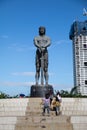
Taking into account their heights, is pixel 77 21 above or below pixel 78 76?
above

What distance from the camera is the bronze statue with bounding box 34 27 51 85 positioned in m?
23.8

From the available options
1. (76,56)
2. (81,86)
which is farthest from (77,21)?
(81,86)

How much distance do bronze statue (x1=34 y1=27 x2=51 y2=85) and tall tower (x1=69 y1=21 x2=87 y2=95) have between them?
246 ft

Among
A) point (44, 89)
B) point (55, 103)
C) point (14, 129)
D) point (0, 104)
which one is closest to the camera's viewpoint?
point (14, 129)

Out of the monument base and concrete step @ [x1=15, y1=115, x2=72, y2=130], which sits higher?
the monument base

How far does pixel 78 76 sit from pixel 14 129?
85.1 m

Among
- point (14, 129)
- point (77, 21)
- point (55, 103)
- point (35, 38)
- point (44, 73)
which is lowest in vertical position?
point (14, 129)

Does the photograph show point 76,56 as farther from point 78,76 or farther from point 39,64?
point 39,64

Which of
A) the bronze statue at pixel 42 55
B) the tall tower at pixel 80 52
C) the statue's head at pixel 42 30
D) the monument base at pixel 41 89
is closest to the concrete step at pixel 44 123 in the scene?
the monument base at pixel 41 89

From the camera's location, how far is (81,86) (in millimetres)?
96938

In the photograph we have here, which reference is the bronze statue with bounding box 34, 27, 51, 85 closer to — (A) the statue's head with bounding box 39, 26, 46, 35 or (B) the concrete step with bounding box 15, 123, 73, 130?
(A) the statue's head with bounding box 39, 26, 46, 35

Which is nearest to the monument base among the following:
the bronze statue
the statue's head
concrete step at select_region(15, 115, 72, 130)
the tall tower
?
the bronze statue

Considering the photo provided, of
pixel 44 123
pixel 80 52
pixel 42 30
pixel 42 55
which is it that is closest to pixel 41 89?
pixel 42 55

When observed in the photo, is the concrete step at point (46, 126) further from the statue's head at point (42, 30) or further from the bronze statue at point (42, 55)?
the statue's head at point (42, 30)
